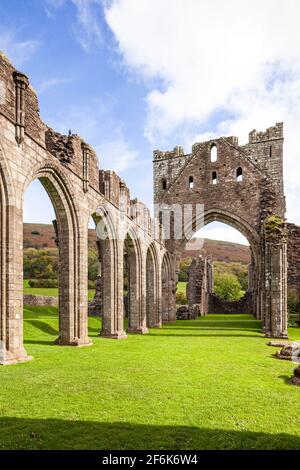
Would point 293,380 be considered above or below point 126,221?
below

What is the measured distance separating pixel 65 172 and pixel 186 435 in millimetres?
8376

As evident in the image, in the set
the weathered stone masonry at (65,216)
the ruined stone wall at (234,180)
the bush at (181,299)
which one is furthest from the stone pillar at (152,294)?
the bush at (181,299)

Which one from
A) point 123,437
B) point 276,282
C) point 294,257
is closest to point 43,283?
point 294,257

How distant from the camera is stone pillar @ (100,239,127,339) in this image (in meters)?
14.1

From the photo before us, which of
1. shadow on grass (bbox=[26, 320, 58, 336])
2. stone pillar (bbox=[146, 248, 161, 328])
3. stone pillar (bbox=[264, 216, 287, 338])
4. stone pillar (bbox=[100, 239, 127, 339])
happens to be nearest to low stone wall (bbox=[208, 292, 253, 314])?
stone pillar (bbox=[146, 248, 161, 328])

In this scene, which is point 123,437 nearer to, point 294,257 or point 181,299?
point 294,257

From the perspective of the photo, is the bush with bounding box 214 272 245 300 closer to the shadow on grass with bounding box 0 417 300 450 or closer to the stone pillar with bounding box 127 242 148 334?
the stone pillar with bounding box 127 242 148 334

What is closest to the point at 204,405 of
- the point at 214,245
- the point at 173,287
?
the point at 173,287

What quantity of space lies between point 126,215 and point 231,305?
26.9m

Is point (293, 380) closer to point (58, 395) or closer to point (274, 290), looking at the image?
point (58, 395)

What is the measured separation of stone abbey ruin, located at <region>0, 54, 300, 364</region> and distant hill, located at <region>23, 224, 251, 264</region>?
22.6 meters

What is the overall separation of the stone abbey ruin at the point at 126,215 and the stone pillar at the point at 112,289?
0.04m

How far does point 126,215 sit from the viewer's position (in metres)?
16.4

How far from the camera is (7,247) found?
25.9 feet
